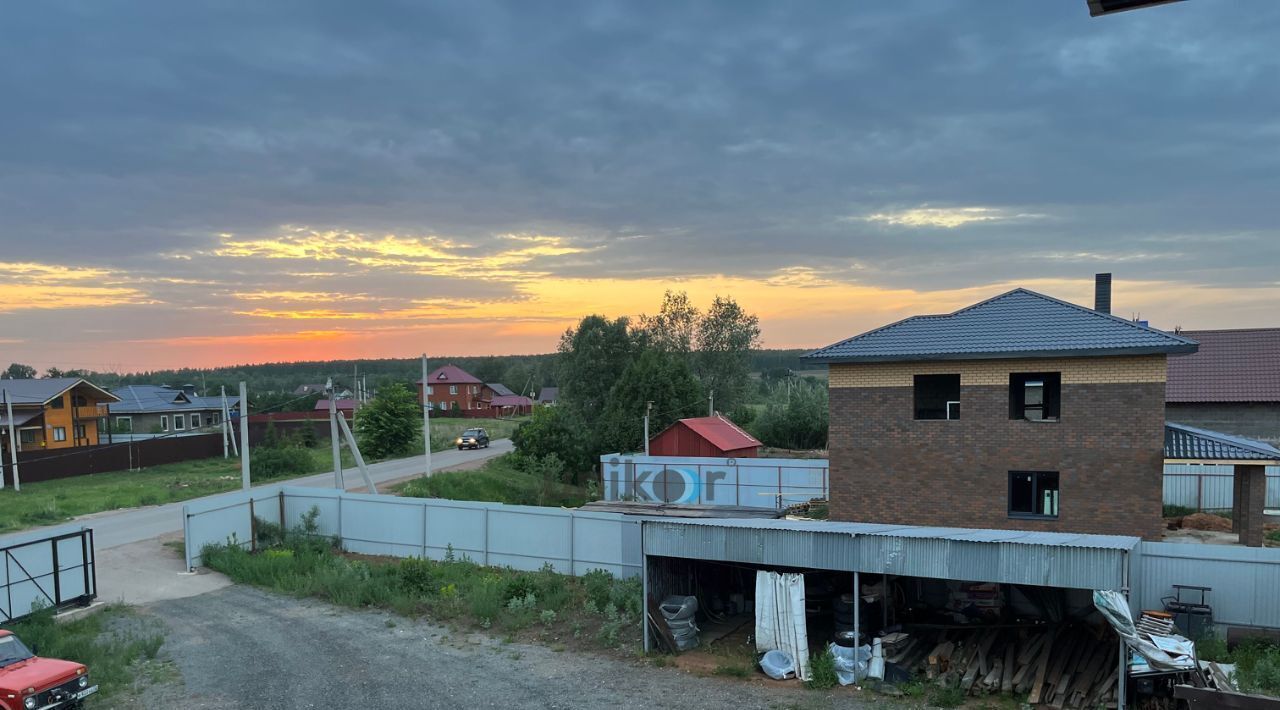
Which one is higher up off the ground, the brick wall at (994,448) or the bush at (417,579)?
the brick wall at (994,448)

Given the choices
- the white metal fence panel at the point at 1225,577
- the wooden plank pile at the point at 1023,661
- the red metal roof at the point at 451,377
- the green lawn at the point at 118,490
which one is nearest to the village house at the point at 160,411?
the green lawn at the point at 118,490

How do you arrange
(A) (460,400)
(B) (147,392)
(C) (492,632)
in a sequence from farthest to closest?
(A) (460,400), (B) (147,392), (C) (492,632)

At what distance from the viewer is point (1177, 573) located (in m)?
16.7

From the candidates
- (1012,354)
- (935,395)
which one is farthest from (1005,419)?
(935,395)

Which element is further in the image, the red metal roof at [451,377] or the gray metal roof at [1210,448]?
the red metal roof at [451,377]

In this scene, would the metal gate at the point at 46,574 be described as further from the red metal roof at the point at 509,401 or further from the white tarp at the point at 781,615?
the red metal roof at the point at 509,401

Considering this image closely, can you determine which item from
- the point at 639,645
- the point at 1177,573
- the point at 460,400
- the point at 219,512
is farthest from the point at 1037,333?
the point at 460,400

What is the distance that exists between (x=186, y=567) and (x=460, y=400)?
87114 millimetres

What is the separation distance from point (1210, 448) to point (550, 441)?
108ft

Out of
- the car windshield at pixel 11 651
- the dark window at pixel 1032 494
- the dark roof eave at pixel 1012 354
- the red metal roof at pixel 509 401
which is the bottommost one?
the red metal roof at pixel 509 401

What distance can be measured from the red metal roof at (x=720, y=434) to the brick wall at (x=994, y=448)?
59.0 ft

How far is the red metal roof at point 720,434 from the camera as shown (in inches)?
1657

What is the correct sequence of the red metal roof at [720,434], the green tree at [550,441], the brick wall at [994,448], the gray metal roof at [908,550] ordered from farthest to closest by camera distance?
the green tree at [550,441] → the red metal roof at [720,434] → the brick wall at [994,448] → the gray metal roof at [908,550]

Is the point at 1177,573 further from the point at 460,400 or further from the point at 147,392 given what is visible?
the point at 460,400
